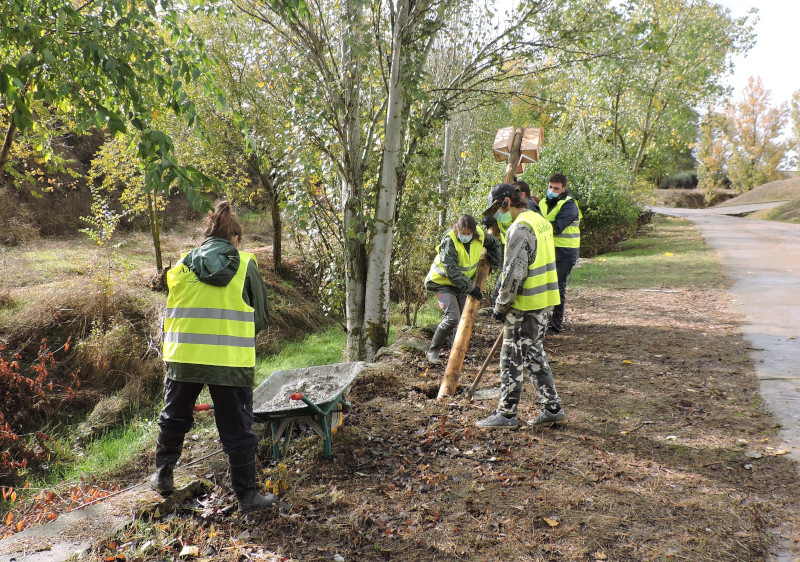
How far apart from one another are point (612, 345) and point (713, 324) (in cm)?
180

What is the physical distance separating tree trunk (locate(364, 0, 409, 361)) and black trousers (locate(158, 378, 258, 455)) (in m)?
3.39

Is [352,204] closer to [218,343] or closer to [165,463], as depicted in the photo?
[218,343]

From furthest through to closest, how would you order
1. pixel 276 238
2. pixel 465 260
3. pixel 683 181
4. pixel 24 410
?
pixel 683 181 < pixel 276 238 < pixel 24 410 < pixel 465 260

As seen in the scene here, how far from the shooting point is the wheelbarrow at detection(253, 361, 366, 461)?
3.75m

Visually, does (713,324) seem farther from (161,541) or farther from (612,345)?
(161,541)

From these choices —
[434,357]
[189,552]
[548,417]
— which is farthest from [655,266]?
[189,552]

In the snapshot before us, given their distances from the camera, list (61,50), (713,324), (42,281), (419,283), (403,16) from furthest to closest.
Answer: (42,281)
(419,283)
(713,324)
(403,16)
(61,50)

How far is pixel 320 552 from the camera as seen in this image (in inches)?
120

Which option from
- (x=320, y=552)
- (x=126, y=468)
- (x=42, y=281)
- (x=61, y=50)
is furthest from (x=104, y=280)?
(x=320, y=552)

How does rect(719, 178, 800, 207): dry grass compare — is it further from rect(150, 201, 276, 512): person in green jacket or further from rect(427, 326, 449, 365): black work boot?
rect(150, 201, 276, 512): person in green jacket

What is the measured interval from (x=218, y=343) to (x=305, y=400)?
2.37ft

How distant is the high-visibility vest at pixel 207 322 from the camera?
3219 mm

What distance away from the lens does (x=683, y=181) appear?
49000 mm

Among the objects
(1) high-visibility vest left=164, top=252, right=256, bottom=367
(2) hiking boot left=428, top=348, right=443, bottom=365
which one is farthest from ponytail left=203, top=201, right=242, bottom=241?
(2) hiking boot left=428, top=348, right=443, bottom=365
